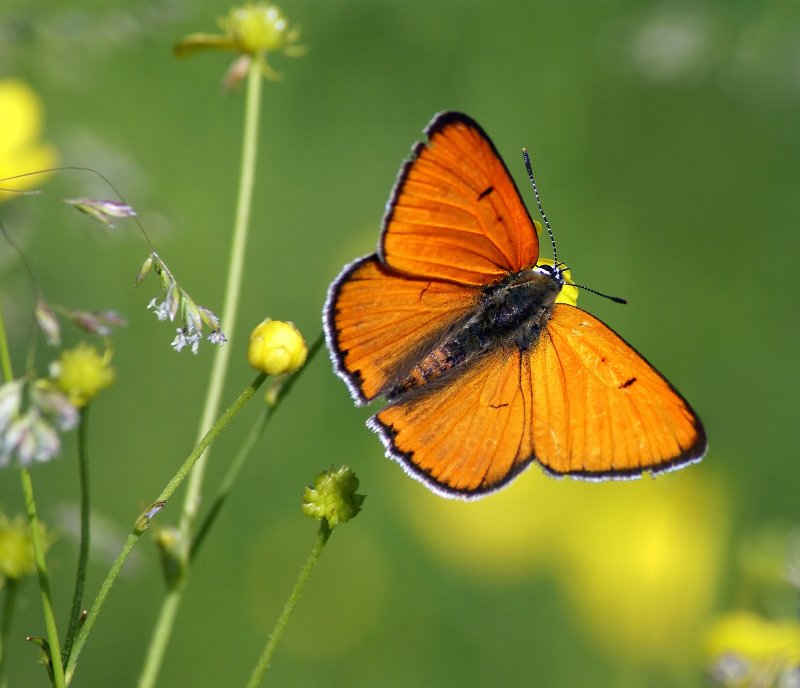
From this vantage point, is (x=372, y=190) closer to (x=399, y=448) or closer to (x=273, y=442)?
(x=273, y=442)

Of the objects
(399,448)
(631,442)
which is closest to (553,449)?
(631,442)

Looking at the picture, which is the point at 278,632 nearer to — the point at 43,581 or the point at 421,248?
the point at 43,581

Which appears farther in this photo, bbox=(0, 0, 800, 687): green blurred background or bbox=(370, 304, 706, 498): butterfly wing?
bbox=(0, 0, 800, 687): green blurred background

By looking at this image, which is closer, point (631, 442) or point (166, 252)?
point (631, 442)

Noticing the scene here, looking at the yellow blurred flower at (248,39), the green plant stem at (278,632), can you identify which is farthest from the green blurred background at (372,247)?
the green plant stem at (278,632)

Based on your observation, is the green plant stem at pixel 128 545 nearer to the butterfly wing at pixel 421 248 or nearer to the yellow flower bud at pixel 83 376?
the yellow flower bud at pixel 83 376

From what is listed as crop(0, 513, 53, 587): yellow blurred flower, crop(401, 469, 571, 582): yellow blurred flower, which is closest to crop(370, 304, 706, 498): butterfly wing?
crop(0, 513, 53, 587): yellow blurred flower

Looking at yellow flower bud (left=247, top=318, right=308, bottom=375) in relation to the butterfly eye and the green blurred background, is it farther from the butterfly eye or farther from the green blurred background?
the green blurred background
